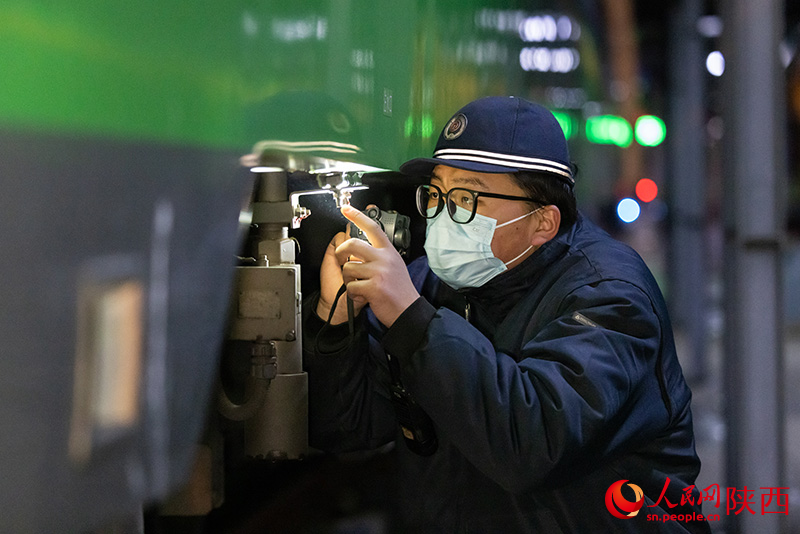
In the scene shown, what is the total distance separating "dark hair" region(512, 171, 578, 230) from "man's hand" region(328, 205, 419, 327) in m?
0.34

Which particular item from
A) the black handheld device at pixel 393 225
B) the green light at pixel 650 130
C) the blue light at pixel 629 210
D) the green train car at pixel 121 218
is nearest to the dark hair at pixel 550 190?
the black handheld device at pixel 393 225

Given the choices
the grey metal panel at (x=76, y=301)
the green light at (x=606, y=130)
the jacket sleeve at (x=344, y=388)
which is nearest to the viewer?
the grey metal panel at (x=76, y=301)

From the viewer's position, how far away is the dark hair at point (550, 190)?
1616 millimetres

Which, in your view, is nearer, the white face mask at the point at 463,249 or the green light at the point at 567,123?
the white face mask at the point at 463,249

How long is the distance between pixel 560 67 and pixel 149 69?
17.5 ft

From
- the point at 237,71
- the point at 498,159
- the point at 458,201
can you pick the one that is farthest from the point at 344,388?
the point at 237,71

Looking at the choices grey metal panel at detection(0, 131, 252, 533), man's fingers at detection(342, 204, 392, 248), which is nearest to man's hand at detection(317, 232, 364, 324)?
man's fingers at detection(342, 204, 392, 248)

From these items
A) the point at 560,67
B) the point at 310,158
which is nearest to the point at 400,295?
the point at 310,158

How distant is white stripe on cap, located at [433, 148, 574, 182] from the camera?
1557mm

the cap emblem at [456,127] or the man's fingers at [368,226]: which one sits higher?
the cap emblem at [456,127]

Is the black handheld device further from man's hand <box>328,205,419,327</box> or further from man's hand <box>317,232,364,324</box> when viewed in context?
man's hand <box>328,205,419,327</box>

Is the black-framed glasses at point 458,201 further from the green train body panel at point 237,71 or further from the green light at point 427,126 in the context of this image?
the green light at point 427,126

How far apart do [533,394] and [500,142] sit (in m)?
0.50

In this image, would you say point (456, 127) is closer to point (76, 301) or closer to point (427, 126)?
point (427, 126)
